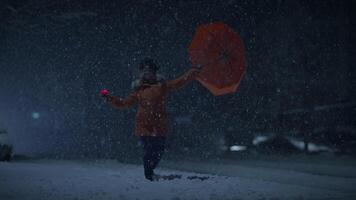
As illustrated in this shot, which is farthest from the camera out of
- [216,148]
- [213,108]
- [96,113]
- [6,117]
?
[6,117]

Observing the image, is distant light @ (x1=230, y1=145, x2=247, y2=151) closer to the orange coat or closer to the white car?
the white car

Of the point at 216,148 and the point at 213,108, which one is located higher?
the point at 213,108

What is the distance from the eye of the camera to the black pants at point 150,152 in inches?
381

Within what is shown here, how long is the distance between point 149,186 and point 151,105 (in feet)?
5.08

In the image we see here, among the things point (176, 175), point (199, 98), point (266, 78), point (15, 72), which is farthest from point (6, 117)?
point (176, 175)

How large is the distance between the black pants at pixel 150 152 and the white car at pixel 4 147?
237 inches

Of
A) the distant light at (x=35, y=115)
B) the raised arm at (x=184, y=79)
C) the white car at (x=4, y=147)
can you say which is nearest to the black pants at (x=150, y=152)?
the raised arm at (x=184, y=79)

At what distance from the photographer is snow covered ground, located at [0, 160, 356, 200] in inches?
306

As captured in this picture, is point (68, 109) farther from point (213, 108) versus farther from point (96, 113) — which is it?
point (213, 108)

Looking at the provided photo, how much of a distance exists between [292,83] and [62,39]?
9.37m

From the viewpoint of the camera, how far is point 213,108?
22.7 m

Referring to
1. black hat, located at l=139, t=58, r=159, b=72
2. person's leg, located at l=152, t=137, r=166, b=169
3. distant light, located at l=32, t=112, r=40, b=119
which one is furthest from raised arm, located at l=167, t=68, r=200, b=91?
distant light, located at l=32, t=112, r=40, b=119

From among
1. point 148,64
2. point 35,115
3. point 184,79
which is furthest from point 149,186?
point 35,115

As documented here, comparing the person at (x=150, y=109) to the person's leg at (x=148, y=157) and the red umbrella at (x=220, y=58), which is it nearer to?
the person's leg at (x=148, y=157)
